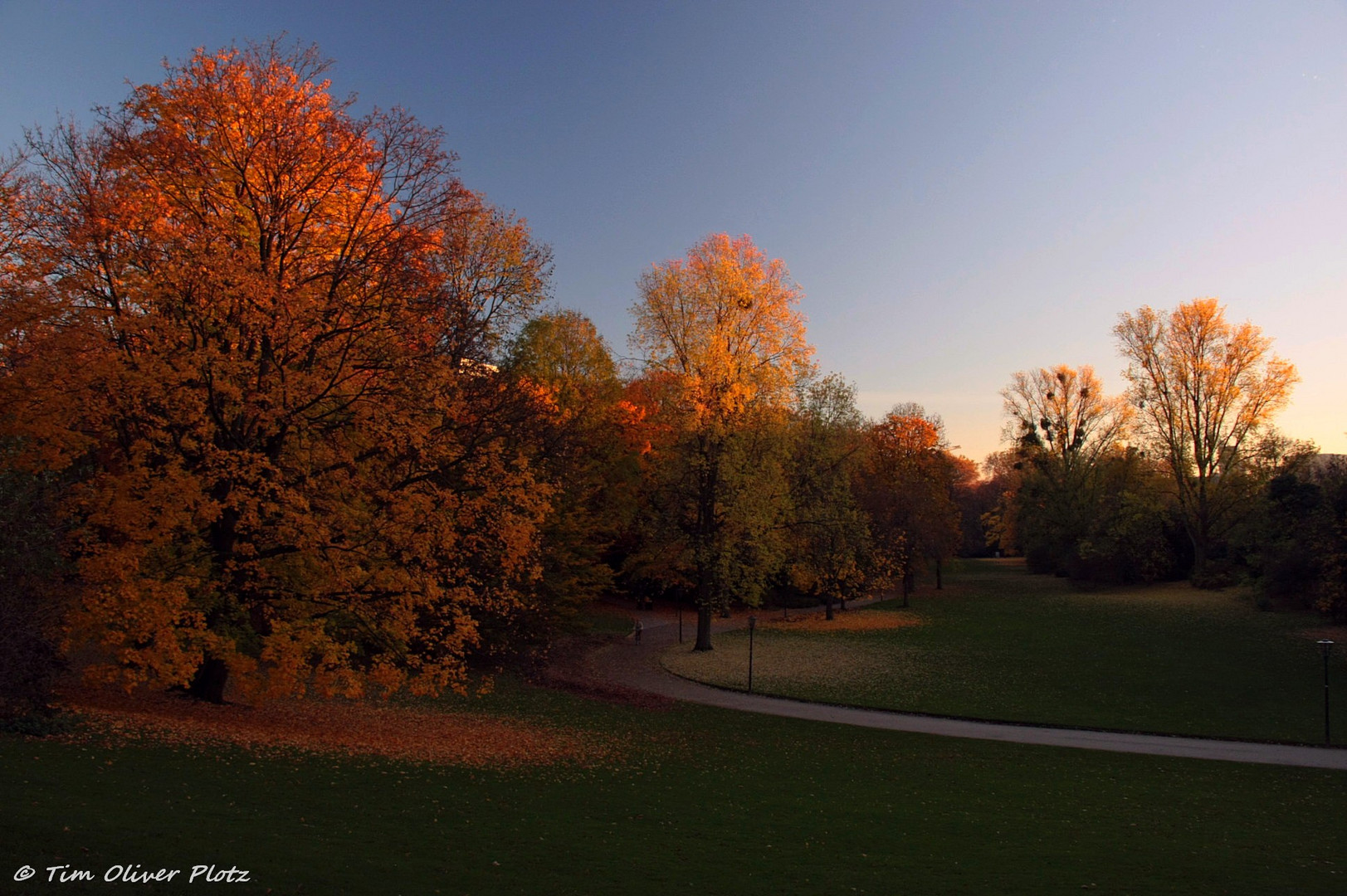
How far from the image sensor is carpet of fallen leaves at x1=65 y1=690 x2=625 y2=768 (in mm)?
13188

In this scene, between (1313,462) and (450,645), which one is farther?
(1313,462)

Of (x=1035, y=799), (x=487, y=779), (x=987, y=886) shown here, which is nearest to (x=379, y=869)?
(x=487, y=779)

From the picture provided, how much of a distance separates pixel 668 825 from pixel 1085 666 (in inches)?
1046

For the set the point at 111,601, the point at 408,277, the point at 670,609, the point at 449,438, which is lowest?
the point at 670,609

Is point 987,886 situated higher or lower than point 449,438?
lower

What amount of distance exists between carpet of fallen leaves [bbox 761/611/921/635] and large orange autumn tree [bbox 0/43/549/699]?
30.8m

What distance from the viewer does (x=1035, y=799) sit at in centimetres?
1441

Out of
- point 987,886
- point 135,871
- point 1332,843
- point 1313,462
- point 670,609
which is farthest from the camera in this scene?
point 670,609

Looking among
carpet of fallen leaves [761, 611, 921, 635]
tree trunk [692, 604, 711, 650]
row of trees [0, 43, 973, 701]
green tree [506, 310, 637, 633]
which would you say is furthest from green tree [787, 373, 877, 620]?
row of trees [0, 43, 973, 701]

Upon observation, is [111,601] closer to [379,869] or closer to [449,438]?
[449,438]

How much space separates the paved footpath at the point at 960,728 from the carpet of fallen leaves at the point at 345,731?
811 cm

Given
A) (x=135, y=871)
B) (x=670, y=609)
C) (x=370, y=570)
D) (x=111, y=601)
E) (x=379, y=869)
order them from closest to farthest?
(x=135, y=871)
(x=379, y=869)
(x=111, y=601)
(x=370, y=570)
(x=670, y=609)

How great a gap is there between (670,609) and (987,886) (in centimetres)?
4683

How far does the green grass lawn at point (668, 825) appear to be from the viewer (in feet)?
25.5
